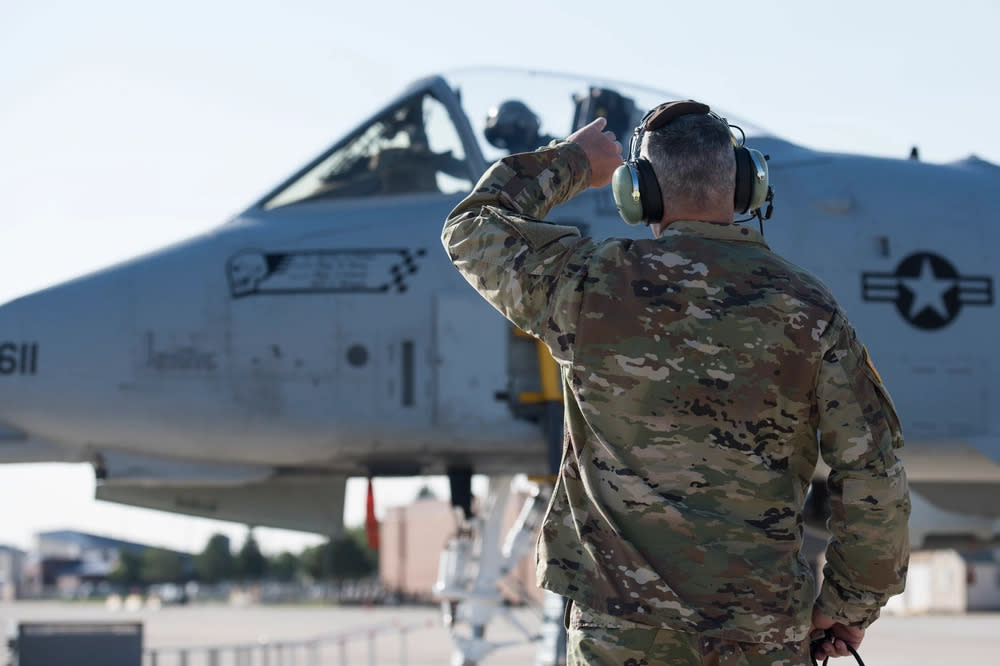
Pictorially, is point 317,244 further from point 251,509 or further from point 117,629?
point 117,629

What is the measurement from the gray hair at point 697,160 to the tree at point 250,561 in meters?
124

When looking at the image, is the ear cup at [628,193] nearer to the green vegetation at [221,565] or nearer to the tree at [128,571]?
the green vegetation at [221,565]

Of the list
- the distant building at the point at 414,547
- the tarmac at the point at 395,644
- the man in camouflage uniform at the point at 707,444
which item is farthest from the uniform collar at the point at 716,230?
the distant building at the point at 414,547

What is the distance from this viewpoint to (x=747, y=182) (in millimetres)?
3010

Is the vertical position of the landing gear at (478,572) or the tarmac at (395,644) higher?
the landing gear at (478,572)

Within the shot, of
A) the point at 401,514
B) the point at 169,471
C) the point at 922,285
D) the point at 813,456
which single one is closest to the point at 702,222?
the point at 813,456

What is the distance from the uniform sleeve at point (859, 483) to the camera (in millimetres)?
2809

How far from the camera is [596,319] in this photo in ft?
9.48

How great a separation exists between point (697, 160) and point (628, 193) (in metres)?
0.17

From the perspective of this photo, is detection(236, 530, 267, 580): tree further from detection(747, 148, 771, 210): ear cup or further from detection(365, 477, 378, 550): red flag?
detection(747, 148, 771, 210): ear cup

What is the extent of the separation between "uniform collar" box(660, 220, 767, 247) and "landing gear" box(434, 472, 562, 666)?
22.6 feet

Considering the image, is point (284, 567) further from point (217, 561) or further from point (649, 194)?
point (649, 194)

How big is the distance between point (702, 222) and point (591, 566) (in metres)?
0.80

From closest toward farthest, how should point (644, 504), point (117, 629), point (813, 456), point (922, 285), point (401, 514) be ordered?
point (644, 504)
point (813, 456)
point (922, 285)
point (117, 629)
point (401, 514)
